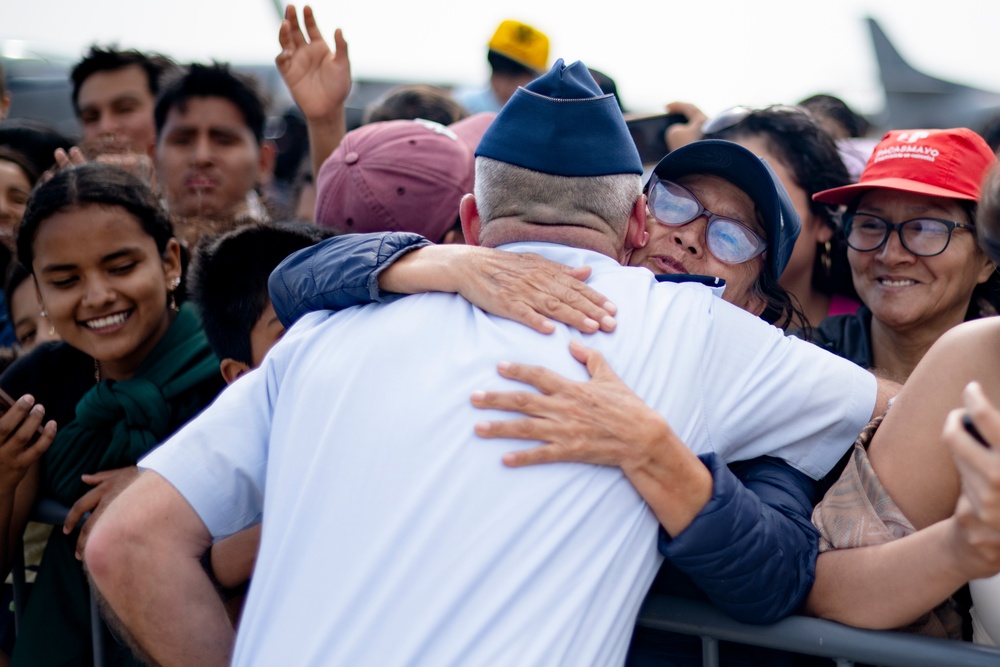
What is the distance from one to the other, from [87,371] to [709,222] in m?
2.00

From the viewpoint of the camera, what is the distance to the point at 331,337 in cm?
188

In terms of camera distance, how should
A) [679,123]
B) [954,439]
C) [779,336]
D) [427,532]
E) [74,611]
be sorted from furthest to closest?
[679,123], [74,611], [779,336], [427,532], [954,439]

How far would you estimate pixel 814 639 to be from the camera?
181 cm

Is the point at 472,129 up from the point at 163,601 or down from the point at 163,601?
up

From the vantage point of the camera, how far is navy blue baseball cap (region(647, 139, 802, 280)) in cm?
244

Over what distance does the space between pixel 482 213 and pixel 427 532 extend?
74 cm

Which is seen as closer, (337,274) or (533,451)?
(533,451)

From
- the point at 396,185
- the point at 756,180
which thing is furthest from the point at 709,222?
the point at 396,185

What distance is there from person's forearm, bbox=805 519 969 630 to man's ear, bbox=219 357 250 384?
1.62 m

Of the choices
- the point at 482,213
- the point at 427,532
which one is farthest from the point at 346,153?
the point at 427,532

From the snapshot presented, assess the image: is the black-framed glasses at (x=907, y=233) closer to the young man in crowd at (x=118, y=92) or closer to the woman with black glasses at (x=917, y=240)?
the woman with black glasses at (x=917, y=240)

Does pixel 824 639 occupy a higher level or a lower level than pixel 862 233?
lower

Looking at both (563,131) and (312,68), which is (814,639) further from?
(312,68)

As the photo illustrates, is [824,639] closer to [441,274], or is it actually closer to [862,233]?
[441,274]
